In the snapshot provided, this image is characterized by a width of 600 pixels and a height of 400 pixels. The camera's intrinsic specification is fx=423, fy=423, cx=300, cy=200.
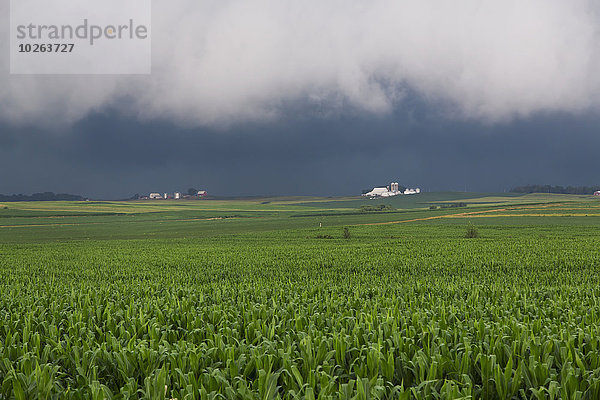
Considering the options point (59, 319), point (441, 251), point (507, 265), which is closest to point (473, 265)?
point (507, 265)

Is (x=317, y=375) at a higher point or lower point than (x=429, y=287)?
higher

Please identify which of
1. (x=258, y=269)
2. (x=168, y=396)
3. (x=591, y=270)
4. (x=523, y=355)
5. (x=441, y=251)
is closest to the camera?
(x=168, y=396)

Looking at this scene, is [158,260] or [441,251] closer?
[158,260]

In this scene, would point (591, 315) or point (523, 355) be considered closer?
point (523, 355)

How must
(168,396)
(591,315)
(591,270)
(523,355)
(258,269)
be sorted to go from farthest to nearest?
1. (258,269)
2. (591,270)
3. (591,315)
4. (523,355)
5. (168,396)

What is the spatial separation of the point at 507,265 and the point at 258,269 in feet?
50.2

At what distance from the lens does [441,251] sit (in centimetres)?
3478

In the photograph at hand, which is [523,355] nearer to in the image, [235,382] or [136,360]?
[235,382]

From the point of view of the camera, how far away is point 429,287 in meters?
15.9

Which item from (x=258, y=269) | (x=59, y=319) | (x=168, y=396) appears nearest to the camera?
(x=168, y=396)

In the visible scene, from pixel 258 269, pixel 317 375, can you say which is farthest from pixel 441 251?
pixel 317 375

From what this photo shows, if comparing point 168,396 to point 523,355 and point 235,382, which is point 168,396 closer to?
point 235,382

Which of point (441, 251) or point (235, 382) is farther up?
point (235, 382)

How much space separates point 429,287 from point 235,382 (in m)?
11.7
